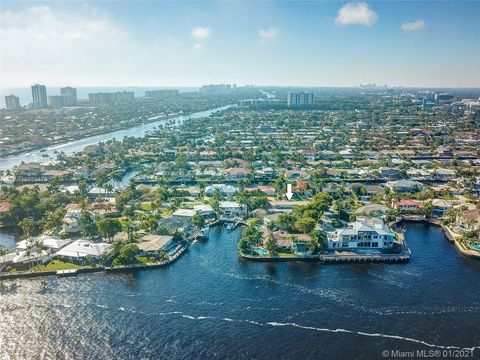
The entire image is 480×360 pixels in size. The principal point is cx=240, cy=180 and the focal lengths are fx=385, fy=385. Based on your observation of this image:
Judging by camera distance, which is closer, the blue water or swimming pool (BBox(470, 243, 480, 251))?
the blue water

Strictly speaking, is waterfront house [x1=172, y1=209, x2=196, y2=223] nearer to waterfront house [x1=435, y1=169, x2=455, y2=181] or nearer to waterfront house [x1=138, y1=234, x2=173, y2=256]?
waterfront house [x1=138, y1=234, x2=173, y2=256]

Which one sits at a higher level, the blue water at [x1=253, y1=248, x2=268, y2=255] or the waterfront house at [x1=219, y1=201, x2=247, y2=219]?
the waterfront house at [x1=219, y1=201, x2=247, y2=219]

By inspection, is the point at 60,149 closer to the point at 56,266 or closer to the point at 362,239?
the point at 56,266

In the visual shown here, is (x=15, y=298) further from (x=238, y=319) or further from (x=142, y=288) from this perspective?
(x=238, y=319)

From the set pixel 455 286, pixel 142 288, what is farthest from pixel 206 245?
pixel 455 286

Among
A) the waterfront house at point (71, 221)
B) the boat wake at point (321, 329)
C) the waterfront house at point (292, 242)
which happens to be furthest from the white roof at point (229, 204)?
the boat wake at point (321, 329)

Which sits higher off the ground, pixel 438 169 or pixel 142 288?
pixel 438 169

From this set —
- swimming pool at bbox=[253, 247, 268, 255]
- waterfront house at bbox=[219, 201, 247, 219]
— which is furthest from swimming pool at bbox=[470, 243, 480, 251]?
waterfront house at bbox=[219, 201, 247, 219]

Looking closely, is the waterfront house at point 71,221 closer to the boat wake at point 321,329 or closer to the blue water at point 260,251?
the boat wake at point 321,329
